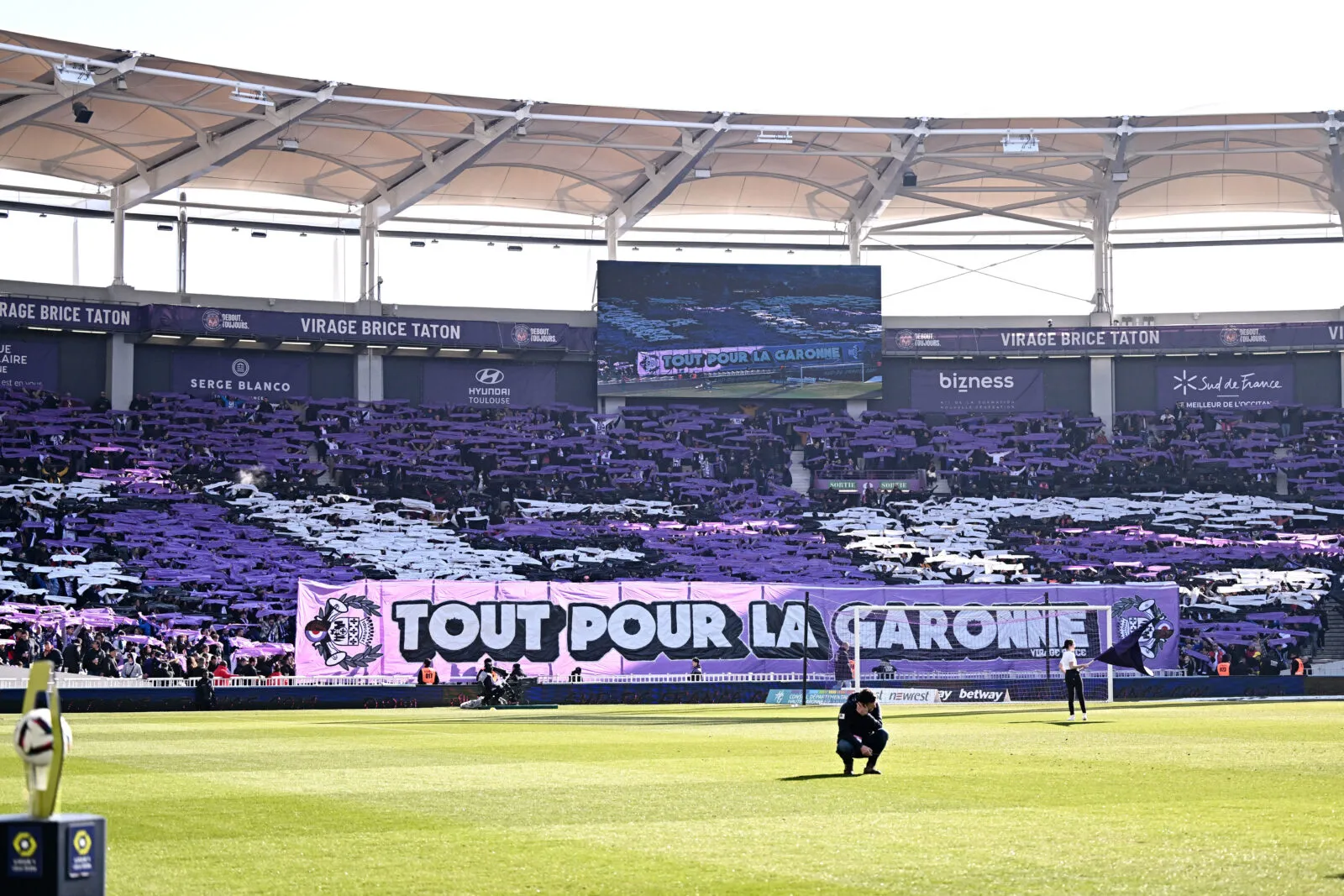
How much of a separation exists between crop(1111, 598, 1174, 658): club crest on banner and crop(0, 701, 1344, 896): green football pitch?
20.6 m

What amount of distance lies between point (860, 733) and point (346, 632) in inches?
1053

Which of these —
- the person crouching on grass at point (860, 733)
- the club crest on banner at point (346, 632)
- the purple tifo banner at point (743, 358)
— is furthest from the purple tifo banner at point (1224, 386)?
the person crouching on grass at point (860, 733)

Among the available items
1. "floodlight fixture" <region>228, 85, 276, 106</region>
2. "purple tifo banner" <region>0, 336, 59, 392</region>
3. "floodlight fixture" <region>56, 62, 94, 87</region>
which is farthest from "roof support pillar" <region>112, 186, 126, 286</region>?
"floodlight fixture" <region>56, 62, 94, 87</region>

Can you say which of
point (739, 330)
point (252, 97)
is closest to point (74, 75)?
point (252, 97)

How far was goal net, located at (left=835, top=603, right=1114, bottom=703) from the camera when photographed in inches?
1737

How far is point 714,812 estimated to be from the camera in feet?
43.7

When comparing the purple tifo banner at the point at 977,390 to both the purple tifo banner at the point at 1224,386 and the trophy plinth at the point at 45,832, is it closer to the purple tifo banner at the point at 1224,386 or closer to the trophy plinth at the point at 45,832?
the purple tifo banner at the point at 1224,386

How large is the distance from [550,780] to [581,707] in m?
22.2

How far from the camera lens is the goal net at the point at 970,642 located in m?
44.1

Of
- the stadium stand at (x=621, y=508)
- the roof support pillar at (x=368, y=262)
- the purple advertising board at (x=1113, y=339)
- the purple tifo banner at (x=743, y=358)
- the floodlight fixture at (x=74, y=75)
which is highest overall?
the floodlight fixture at (x=74, y=75)

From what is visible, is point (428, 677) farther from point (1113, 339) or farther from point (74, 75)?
point (1113, 339)

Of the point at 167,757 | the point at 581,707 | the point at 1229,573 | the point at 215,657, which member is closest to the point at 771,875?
the point at 167,757

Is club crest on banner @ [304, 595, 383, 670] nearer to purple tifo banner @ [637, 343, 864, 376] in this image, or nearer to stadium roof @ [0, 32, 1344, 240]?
stadium roof @ [0, 32, 1344, 240]

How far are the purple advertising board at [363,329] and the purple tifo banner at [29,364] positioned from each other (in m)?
3.96
